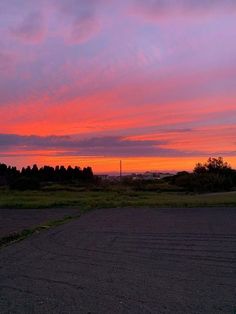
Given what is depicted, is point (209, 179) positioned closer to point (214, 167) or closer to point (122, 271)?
point (214, 167)

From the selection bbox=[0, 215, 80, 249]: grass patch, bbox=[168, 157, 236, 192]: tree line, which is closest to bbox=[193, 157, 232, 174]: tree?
bbox=[168, 157, 236, 192]: tree line

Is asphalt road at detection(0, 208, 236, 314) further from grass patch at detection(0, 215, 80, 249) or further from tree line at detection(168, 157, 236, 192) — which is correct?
tree line at detection(168, 157, 236, 192)

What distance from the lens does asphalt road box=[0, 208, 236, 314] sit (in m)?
8.78

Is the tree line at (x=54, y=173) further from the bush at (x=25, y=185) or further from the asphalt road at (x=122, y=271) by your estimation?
the asphalt road at (x=122, y=271)

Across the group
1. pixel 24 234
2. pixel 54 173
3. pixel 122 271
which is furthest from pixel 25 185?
pixel 122 271

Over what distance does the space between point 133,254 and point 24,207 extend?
25326mm

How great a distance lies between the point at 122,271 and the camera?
11844 millimetres

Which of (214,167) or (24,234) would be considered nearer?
(24,234)

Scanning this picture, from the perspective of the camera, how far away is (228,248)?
1527 cm

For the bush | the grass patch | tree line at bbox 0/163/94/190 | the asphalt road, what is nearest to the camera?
the asphalt road

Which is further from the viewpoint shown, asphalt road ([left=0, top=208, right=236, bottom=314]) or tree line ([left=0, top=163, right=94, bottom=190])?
tree line ([left=0, top=163, right=94, bottom=190])

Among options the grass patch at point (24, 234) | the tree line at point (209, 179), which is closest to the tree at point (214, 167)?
the tree line at point (209, 179)

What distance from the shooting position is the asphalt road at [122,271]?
346 inches

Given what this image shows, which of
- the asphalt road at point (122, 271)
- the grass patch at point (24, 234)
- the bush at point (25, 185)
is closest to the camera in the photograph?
the asphalt road at point (122, 271)
